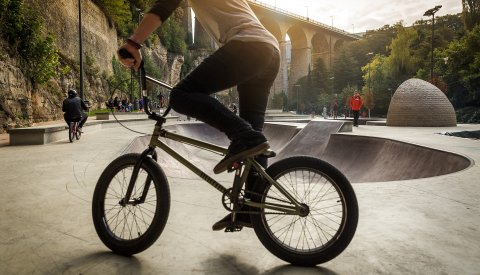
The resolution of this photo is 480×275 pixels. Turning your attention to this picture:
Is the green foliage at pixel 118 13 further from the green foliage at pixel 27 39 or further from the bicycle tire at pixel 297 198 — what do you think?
the bicycle tire at pixel 297 198

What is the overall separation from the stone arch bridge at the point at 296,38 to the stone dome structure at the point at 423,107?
44.1 m

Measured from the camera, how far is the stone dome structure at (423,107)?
698 inches

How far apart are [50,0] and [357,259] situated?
30858 millimetres

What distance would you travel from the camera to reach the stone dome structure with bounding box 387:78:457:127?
1772cm

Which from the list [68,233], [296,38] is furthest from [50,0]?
[296,38]

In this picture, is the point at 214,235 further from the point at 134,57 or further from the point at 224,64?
the point at 134,57

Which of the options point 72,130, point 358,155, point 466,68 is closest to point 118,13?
point 72,130

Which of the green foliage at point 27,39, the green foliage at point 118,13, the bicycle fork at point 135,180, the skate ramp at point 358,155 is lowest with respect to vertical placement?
the skate ramp at point 358,155

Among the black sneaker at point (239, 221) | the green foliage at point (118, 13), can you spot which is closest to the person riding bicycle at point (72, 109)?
the black sneaker at point (239, 221)

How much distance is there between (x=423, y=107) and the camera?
699 inches

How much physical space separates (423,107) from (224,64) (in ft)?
60.2

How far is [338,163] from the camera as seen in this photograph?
32.9ft

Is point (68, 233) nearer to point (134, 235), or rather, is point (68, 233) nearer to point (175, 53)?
point (134, 235)

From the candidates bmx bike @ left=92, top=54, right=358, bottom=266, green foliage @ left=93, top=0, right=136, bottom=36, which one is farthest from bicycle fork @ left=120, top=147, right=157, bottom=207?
green foliage @ left=93, top=0, right=136, bottom=36
